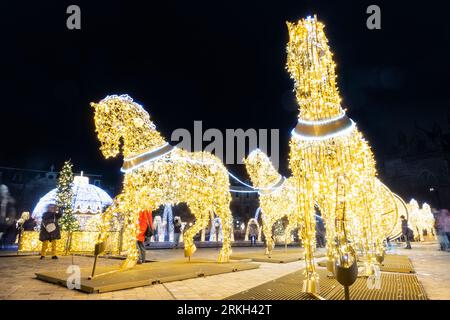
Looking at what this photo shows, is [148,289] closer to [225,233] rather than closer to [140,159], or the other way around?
[140,159]

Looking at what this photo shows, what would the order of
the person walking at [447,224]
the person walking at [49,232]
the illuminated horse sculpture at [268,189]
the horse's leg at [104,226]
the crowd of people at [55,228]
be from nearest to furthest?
1. the horse's leg at [104,226]
2. the crowd of people at [55,228]
3. the person walking at [49,232]
4. the illuminated horse sculpture at [268,189]
5. the person walking at [447,224]

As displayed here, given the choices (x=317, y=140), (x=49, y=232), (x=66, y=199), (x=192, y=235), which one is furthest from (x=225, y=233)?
(x=66, y=199)

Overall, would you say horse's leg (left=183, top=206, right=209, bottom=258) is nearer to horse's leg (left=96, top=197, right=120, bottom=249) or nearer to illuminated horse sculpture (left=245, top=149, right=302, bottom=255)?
horse's leg (left=96, top=197, right=120, bottom=249)

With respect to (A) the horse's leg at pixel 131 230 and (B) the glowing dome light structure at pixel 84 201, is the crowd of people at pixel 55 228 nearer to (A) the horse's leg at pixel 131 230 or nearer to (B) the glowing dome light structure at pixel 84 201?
(A) the horse's leg at pixel 131 230

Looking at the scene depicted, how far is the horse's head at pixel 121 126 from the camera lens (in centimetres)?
654

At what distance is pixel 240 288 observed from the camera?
16.6ft

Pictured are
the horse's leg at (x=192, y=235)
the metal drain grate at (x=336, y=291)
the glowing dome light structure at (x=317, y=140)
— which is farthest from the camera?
the horse's leg at (x=192, y=235)

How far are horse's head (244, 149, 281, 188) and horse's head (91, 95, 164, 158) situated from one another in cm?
580

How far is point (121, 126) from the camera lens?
663 cm

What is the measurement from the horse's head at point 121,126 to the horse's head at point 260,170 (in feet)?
19.0

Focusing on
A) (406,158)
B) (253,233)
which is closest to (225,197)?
(253,233)

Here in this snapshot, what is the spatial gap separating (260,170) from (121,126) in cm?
654

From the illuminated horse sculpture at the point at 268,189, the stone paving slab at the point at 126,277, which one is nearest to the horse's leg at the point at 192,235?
the stone paving slab at the point at 126,277
